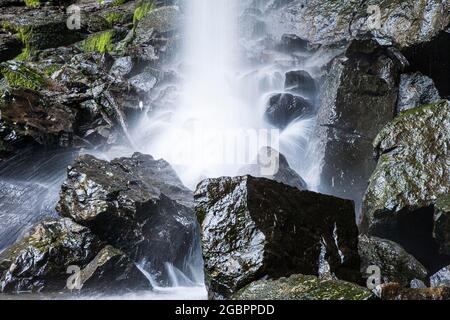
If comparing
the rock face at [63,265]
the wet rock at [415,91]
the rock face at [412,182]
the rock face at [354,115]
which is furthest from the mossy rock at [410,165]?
the rock face at [63,265]

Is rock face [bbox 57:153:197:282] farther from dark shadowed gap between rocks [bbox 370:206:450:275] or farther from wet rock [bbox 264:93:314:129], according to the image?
wet rock [bbox 264:93:314:129]

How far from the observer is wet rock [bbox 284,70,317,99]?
12.4 metres

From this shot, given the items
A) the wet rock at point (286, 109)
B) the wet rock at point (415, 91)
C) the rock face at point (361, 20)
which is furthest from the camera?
the wet rock at point (286, 109)

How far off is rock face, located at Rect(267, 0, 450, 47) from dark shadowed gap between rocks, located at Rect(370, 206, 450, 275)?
479 centimetres

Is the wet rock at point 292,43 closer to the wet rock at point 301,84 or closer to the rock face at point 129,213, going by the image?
the wet rock at point 301,84

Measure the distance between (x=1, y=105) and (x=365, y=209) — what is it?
26.1 ft

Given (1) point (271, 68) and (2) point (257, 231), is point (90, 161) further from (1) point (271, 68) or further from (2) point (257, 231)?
(1) point (271, 68)

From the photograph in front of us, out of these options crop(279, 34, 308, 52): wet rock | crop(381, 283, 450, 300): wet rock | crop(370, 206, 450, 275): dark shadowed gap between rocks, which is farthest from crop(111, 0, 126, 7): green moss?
crop(381, 283, 450, 300): wet rock

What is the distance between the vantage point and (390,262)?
5918mm

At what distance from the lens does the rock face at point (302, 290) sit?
12.2 ft

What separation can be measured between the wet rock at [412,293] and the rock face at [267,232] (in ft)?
3.43

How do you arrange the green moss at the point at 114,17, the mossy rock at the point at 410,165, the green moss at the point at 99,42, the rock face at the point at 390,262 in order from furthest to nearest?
the green moss at the point at 114,17, the green moss at the point at 99,42, the mossy rock at the point at 410,165, the rock face at the point at 390,262
